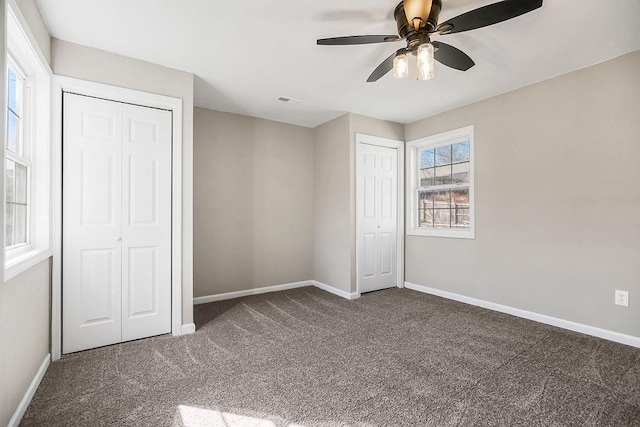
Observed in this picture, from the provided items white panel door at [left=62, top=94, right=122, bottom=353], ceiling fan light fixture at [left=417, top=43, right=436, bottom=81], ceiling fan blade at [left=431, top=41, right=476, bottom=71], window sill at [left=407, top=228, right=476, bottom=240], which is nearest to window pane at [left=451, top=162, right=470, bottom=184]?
window sill at [left=407, top=228, right=476, bottom=240]

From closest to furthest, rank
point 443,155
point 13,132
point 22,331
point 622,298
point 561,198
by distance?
1. point 22,331
2. point 13,132
3. point 622,298
4. point 561,198
5. point 443,155

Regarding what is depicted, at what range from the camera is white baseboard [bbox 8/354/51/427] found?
1694 millimetres

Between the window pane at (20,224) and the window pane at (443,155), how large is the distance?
4430 mm

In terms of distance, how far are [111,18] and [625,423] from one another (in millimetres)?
4078

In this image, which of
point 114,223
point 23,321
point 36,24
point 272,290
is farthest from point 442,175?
point 23,321

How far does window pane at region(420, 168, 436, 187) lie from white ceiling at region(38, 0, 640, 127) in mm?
1177

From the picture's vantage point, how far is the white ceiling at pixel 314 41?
6.95ft

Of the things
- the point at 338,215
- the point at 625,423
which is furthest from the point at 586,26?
the point at 338,215

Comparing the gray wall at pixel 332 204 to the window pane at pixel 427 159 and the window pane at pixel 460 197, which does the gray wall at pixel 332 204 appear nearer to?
the window pane at pixel 427 159

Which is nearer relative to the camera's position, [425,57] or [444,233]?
[425,57]

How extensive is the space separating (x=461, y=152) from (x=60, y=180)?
4279mm

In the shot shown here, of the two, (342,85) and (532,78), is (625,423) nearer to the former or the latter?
(532,78)

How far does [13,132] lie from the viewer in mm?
2072

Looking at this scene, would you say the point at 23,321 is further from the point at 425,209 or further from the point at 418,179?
the point at 418,179
